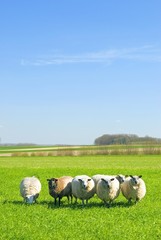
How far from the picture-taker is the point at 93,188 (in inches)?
683

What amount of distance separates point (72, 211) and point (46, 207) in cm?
151

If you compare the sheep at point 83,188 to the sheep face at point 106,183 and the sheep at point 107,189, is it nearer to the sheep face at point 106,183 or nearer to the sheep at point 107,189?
the sheep at point 107,189

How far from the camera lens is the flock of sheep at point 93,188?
55.0 feet

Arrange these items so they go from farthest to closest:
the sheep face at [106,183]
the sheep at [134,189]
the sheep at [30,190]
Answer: the sheep at [30,190]
the sheep at [134,189]
the sheep face at [106,183]

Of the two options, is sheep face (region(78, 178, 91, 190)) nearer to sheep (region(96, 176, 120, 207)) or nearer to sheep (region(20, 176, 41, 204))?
sheep (region(96, 176, 120, 207))

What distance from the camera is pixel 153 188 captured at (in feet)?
76.8

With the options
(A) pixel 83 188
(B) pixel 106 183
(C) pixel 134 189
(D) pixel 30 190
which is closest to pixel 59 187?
(A) pixel 83 188

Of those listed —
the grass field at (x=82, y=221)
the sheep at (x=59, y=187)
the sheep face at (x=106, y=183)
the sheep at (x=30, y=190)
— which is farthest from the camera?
the sheep at (x=30, y=190)

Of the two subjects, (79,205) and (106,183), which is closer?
(106,183)

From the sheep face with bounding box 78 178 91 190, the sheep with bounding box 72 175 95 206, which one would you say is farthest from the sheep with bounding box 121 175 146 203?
the sheep face with bounding box 78 178 91 190

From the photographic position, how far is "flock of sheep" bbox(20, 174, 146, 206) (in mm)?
16750

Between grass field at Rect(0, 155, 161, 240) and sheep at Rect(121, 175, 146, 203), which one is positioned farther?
sheep at Rect(121, 175, 146, 203)

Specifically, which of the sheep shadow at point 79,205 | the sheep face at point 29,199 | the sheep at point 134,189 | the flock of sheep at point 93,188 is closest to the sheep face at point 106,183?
the flock of sheep at point 93,188

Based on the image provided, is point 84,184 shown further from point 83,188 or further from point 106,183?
point 106,183
